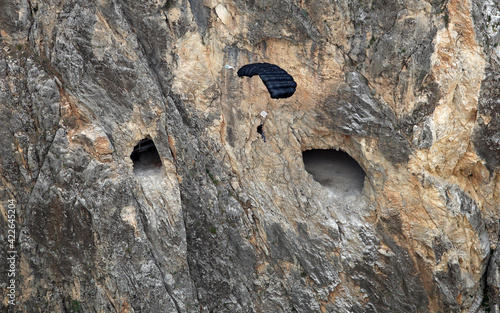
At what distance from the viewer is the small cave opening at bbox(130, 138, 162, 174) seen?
47.0 ft

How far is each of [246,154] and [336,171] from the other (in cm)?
344

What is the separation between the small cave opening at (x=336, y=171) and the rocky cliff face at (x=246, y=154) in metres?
0.45

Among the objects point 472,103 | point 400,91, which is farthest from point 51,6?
point 472,103

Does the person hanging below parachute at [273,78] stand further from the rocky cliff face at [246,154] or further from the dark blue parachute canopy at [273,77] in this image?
the rocky cliff face at [246,154]

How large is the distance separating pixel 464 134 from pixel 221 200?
7114 millimetres

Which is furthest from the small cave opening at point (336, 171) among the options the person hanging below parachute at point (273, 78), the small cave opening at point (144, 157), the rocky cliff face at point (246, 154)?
the small cave opening at point (144, 157)

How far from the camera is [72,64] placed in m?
12.4

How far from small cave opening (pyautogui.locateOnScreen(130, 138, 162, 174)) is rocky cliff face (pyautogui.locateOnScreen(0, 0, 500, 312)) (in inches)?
15.7

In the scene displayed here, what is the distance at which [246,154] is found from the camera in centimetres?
1412

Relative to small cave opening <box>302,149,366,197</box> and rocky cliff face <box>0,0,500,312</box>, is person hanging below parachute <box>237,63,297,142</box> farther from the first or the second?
small cave opening <box>302,149,366,197</box>

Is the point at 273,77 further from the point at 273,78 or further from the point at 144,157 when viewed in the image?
the point at 144,157

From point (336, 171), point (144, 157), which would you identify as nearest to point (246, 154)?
point (144, 157)

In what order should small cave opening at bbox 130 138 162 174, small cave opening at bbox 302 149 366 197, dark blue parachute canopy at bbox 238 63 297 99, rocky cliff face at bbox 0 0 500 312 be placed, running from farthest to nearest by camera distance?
small cave opening at bbox 302 149 366 197 → small cave opening at bbox 130 138 162 174 → rocky cliff face at bbox 0 0 500 312 → dark blue parachute canopy at bbox 238 63 297 99

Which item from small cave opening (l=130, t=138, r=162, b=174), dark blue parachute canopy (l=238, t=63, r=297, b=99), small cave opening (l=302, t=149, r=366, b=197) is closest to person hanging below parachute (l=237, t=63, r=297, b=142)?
dark blue parachute canopy (l=238, t=63, r=297, b=99)
